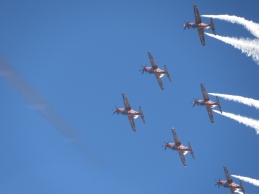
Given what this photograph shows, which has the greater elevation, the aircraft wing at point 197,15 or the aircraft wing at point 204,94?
the aircraft wing at point 197,15

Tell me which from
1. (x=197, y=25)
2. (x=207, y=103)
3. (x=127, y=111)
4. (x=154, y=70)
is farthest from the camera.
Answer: (x=207, y=103)

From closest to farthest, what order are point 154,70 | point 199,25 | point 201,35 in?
point 199,25 < point 201,35 < point 154,70

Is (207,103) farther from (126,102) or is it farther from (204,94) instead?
(126,102)

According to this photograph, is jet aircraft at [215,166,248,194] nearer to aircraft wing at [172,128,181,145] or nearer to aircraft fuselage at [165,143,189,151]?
aircraft fuselage at [165,143,189,151]

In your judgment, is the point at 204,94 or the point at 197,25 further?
the point at 204,94

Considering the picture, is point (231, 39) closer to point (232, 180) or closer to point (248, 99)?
point (248, 99)

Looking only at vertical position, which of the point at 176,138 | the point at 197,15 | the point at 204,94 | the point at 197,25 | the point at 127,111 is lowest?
the point at 176,138

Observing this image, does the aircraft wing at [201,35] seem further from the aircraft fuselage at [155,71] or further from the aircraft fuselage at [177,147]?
the aircraft fuselage at [177,147]

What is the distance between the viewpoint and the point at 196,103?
Answer: 69.4 m

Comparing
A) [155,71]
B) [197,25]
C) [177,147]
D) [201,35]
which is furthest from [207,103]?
[197,25]

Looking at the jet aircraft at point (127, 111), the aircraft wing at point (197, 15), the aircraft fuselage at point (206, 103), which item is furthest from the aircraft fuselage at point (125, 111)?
the aircraft wing at point (197, 15)

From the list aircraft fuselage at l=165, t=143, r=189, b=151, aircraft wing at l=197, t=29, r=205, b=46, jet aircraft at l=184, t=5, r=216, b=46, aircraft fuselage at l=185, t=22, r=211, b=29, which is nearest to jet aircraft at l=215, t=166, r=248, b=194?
aircraft fuselage at l=165, t=143, r=189, b=151

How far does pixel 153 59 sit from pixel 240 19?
55.9 feet

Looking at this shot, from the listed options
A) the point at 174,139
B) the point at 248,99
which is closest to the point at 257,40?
the point at 248,99
